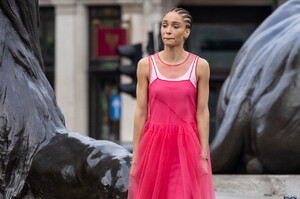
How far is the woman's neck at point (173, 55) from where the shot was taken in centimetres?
407

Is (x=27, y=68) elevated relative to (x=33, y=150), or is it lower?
elevated

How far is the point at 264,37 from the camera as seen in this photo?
7.08 m

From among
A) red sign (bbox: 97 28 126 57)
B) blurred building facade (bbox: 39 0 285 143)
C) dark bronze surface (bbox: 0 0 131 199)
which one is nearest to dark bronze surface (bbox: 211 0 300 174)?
dark bronze surface (bbox: 0 0 131 199)

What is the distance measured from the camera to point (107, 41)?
3719 centimetres

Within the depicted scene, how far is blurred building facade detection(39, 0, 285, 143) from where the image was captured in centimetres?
3588

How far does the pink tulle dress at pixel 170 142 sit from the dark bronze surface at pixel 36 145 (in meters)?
0.38

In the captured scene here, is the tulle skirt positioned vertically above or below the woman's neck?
below

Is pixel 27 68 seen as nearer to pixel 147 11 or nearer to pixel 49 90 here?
pixel 49 90

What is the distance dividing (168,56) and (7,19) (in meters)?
1.09

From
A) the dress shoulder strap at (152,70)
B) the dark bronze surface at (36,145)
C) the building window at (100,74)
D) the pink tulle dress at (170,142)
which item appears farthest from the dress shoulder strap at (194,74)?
the building window at (100,74)

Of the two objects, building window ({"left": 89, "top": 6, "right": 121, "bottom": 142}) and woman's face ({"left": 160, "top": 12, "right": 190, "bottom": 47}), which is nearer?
woman's face ({"left": 160, "top": 12, "right": 190, "bottom": 47})

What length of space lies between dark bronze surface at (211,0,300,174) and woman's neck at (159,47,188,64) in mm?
2233

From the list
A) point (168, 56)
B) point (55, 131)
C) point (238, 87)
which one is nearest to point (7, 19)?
point (55, 131)

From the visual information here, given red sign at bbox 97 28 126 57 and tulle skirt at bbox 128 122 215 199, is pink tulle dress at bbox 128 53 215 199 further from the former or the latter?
red sign at bbox 97 28 126 57
